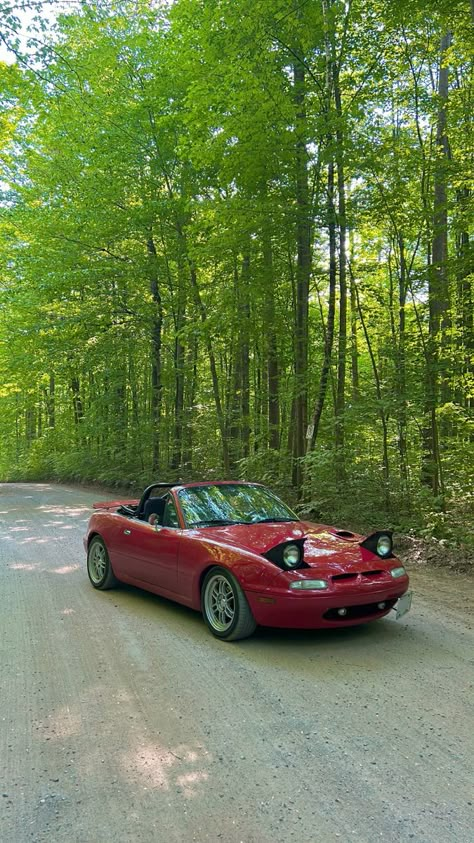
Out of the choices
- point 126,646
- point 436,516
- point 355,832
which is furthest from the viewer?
point 436,516

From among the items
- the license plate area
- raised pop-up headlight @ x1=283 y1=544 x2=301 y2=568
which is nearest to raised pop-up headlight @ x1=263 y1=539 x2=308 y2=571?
raised pop-up headlight @ x1=283 y1=544 x2=301 y2=568

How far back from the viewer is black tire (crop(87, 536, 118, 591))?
20.4 feet

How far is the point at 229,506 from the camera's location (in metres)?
5.62

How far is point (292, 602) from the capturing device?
4.12m

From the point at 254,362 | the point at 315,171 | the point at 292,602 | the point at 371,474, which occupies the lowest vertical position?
the point at 292,602

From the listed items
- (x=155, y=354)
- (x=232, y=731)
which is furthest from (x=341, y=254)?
(x=155, y=354)

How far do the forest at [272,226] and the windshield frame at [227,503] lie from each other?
3.28 meters

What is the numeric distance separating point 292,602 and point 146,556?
76.0 inches

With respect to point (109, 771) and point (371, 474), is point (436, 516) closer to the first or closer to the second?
point (371, 474)

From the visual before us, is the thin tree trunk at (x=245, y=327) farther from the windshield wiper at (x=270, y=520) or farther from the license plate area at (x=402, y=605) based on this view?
the license plate area at (x=402, y=605)

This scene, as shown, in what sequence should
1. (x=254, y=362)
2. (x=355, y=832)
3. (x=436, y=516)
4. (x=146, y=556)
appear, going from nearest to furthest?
(x=355, y=832) → (x=146, y=556) → (x=436, y=516) → (x=254, y=362)

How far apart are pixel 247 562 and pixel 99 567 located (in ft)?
8.93

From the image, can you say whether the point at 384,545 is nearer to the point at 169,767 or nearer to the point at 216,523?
the point at 216,523

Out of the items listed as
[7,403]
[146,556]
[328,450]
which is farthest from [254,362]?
[7,403]
